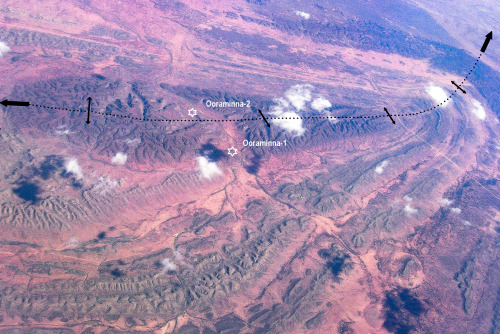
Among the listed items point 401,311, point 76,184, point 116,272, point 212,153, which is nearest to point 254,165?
point 212,153

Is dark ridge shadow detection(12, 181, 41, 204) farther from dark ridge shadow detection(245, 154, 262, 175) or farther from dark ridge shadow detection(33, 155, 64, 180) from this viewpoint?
dark ridge shadow detection(245, 154, 262, 175)

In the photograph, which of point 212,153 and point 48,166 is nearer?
point 48,166

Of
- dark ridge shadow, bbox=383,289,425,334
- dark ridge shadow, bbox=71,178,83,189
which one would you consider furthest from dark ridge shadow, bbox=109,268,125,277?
dark ridge shadow, bbox=383,289,425,334

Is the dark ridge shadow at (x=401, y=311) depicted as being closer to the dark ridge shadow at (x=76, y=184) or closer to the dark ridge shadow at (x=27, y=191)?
the dark ridge shadow at (x=76, y=184)

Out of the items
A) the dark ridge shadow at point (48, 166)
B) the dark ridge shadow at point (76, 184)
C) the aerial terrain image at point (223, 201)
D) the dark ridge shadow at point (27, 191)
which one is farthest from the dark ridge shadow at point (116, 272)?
the dark ridge shadow at point (48, 166)

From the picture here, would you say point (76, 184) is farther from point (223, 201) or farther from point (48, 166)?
point (223, 201)

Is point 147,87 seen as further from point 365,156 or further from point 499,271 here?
point 499,271

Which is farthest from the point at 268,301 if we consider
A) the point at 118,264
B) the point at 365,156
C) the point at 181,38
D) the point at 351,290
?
the point at 181,38
